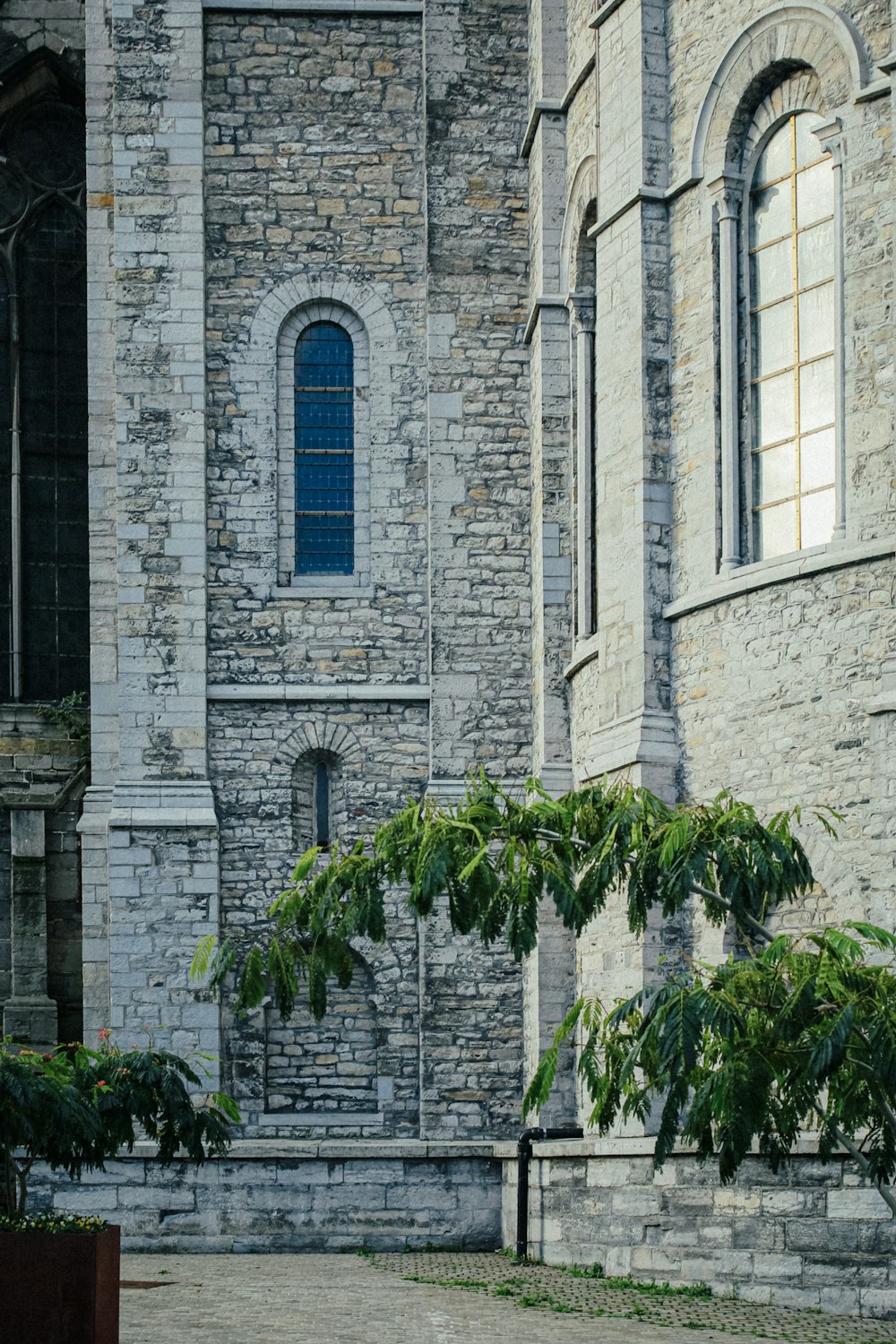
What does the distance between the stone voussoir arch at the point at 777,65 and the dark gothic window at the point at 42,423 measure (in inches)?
347

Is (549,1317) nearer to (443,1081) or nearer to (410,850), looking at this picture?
(410,850)

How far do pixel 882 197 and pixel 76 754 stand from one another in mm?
10748

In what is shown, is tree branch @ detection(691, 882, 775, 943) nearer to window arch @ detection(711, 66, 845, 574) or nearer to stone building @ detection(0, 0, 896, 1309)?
window arch @ detection(711, 66, 845, 574)

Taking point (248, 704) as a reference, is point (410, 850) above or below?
below

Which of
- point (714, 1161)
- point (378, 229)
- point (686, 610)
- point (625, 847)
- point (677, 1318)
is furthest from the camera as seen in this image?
point (378, 229)

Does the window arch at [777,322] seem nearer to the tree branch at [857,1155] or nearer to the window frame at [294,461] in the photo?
the tree branch at [857,1155]

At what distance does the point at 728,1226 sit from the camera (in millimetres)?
13648

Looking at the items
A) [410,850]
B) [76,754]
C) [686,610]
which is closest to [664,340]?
[686,610]

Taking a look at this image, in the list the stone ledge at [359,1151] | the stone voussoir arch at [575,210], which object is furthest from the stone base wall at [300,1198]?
the stone voussoir arch at [575,210]

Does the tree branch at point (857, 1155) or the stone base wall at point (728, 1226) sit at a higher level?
the tree branch at point (857, 1155)

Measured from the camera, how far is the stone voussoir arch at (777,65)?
47.7 feet

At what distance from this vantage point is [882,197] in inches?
552

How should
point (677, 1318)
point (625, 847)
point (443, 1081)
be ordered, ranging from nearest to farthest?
point (625, 847) → point (677, 1318) → point (443, 1081)

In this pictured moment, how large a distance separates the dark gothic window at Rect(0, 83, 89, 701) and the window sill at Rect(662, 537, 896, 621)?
28.1 ft
